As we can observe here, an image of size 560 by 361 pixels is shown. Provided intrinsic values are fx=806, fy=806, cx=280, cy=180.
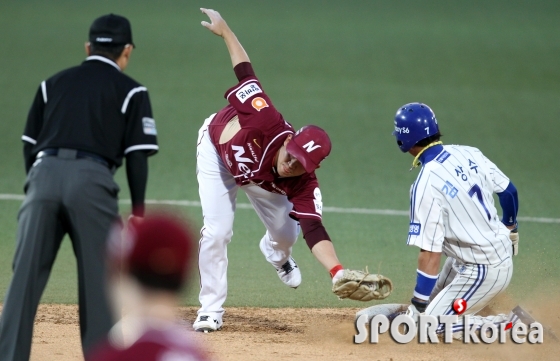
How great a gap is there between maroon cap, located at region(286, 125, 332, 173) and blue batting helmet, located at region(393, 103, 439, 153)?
0.76 m

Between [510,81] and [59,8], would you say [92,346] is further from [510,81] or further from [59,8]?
[59,8]

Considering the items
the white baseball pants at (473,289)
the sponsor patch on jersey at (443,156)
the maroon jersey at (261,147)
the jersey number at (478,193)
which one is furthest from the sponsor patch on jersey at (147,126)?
the white baseball pants at (473,289)

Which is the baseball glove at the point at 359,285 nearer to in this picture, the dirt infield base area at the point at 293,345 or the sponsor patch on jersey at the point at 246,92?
the dirt infield base area at the point at 293,345

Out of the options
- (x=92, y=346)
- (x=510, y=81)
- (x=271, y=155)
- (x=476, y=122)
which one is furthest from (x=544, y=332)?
(x=510, y=81)

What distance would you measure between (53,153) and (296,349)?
2536mm

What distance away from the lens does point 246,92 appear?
6188 millimetres

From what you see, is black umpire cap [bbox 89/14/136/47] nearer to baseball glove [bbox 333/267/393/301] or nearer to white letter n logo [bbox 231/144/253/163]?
white letter n logo [bbox 231/144/253/163]

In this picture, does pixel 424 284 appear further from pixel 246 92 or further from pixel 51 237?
pixel 51 237

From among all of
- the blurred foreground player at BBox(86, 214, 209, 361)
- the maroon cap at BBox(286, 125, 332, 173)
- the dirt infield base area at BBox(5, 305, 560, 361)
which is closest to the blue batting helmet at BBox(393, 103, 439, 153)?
the maroon cap at BBox(286, 125, 332, 173)

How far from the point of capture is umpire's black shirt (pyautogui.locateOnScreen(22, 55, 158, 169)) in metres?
4.55

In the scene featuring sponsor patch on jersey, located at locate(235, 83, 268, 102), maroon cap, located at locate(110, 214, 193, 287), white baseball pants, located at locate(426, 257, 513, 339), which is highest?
sponsor patch on jersey, located at locate(235, 83, 268, 102)

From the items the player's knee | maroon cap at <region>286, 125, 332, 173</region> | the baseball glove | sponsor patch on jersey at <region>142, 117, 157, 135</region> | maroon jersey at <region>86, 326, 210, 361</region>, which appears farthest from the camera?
the player's knee

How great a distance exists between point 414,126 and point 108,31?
2542 millimetres

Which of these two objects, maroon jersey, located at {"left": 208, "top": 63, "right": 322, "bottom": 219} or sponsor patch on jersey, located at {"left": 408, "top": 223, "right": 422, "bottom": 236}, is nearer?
sponsor patch on jersey, located at {"left": 408, "top": 223, "right": 422, "bottom": 236}
